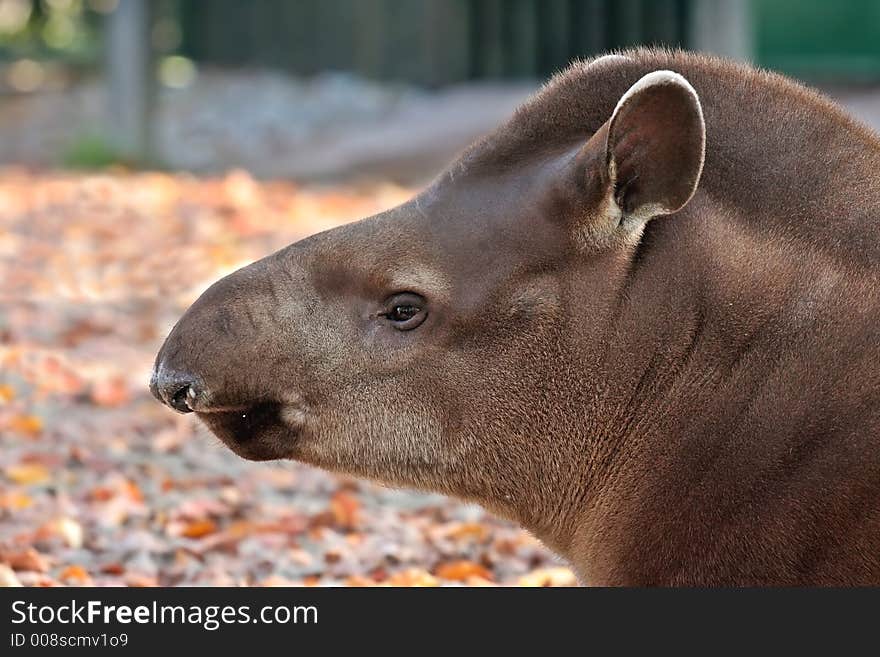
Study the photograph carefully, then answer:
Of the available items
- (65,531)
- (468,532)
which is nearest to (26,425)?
(65,531)

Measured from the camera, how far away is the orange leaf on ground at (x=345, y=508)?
21.4 ft

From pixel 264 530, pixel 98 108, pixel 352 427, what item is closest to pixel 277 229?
pixel 264 530

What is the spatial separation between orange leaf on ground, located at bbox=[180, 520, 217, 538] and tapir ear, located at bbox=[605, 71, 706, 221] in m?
3.16

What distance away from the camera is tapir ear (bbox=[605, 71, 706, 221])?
11.6 ft

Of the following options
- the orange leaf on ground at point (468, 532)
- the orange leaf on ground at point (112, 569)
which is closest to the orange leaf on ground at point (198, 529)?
the orange leaf on ground at point (112, 569)

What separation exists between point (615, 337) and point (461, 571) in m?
2.28

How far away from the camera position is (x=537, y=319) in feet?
12.6

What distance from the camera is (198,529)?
20.4 feet

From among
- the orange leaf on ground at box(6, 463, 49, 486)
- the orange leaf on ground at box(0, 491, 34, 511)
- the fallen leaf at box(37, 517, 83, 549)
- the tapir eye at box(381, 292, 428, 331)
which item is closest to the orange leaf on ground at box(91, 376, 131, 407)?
the orange leaf on ground at box(6, 463, 49, 486)

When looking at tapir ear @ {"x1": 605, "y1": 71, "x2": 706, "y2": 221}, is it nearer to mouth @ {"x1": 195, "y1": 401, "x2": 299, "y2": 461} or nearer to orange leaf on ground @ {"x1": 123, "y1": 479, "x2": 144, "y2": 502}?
mouth @ {"x1": 195, "y1": 401, "x2": 299, "y2": 461}

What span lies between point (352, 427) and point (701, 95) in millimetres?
1297

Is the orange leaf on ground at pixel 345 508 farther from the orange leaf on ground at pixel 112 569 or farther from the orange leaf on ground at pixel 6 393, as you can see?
the orange leaf on ground at pixel 6 393

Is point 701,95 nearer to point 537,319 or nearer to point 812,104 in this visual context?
point 812,104

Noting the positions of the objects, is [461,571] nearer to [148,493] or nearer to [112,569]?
[112,569]
